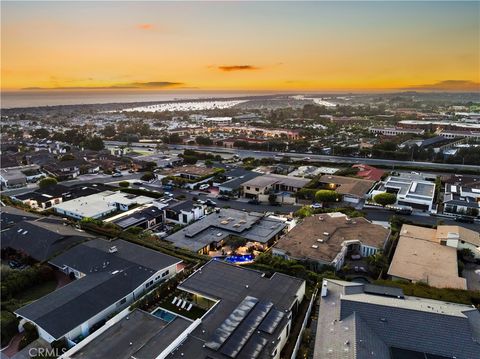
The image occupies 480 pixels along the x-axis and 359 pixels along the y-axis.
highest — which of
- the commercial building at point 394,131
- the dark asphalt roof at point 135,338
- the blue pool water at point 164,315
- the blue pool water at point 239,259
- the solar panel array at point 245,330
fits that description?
the commercial building at point 394,131

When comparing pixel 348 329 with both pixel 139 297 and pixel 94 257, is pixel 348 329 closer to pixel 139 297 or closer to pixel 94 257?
pixel 139 297

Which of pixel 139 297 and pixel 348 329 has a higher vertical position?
pixel 348 329

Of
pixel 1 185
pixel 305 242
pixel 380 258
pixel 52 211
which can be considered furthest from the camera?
pixel 1 185

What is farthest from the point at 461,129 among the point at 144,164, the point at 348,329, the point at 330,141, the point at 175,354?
the point at 175,354

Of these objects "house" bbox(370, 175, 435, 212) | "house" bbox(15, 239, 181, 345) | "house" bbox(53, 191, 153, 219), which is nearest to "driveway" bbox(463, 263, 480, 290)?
"house" bbox(370, 175, 435, 212)

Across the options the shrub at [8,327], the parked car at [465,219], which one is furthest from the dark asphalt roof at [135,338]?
the parked car at [465,219]

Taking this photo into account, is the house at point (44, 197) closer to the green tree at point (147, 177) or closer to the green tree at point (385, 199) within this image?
the green tree at point (147, 177)

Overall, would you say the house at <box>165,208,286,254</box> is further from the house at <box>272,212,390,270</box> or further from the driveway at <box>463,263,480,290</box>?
the driveway at <box>463,263,480,290</box>
